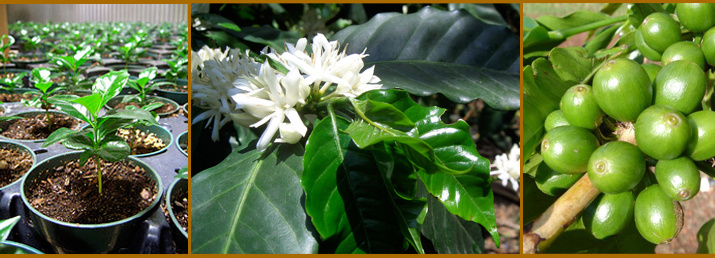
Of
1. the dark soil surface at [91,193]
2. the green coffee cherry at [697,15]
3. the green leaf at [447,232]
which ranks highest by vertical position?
the green coffee cherry at [697,15]

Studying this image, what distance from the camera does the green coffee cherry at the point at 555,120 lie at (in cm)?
70

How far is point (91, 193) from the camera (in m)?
1.26

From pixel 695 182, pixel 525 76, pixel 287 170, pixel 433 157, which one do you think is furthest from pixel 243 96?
pixel 695 182

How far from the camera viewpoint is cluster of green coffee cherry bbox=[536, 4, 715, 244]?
586 mm

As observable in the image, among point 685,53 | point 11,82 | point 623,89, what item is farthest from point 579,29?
point 11,82

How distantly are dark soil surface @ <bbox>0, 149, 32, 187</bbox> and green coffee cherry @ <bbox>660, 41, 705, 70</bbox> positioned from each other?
1715 millimetres

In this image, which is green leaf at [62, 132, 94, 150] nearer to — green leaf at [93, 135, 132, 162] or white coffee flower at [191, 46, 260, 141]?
green leaf at [93, 135, 132, 162]

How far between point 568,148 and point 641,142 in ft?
0.30

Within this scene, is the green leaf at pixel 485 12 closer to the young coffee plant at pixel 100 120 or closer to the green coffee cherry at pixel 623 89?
the green coffee cherry at pixel 623 89

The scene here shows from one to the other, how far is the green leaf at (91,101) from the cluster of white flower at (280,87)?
313 millimetres

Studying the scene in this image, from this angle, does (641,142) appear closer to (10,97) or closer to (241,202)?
(241,202)

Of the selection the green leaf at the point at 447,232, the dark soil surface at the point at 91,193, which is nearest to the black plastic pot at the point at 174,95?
the dark soil surface at the point at 91,193

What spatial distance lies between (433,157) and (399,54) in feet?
1.72

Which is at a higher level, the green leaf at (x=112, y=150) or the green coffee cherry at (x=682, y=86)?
the green coffee cherry at (x=682, y=86)
